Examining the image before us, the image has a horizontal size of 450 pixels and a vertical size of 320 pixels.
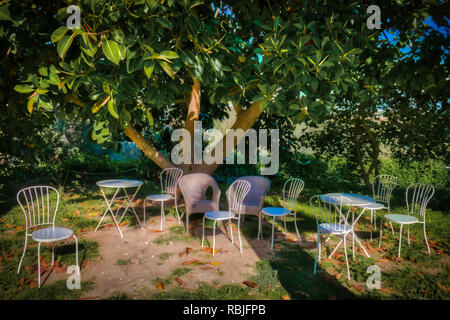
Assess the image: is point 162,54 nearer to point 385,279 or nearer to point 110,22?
point 110,22

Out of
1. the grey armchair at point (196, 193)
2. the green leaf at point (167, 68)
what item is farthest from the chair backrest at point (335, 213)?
the green leaf at point (167, 68)

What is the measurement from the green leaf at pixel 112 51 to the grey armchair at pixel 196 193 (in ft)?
10.6

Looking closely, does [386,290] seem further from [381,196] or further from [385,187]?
[385,187]

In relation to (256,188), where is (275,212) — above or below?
below

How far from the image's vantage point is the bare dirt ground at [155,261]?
344 centimetres

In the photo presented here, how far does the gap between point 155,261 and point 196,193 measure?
5.83 feet

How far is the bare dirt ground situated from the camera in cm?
344

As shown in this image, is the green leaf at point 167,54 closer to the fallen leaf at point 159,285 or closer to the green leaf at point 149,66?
the green leaf at point 149,66

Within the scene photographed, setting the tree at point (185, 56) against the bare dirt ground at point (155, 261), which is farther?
the bare dirt ground at point (155, 261)

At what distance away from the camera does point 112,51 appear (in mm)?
2086

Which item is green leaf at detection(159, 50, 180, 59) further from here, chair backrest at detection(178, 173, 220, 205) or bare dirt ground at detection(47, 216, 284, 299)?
chair backrest at detection(178, 173, 220, 205)

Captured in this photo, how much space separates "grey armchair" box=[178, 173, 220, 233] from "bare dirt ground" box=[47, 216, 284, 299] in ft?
1.56

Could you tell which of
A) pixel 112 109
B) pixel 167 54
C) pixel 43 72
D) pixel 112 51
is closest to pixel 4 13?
pixel 43 72

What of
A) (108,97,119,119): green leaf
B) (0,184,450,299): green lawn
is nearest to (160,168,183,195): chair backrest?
(0,184,450,299): green lawn
